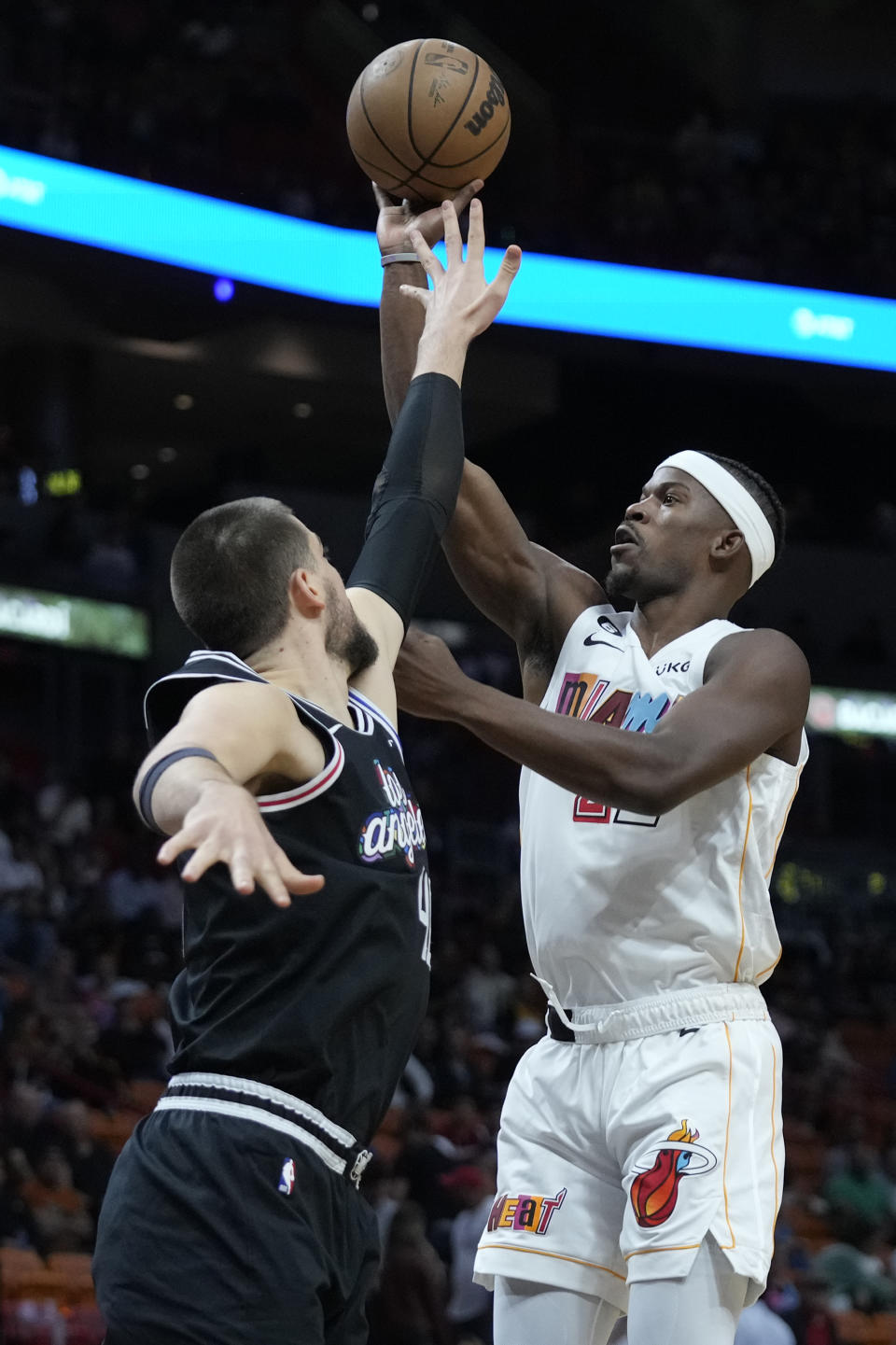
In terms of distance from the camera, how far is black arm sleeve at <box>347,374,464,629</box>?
3279 millimetres

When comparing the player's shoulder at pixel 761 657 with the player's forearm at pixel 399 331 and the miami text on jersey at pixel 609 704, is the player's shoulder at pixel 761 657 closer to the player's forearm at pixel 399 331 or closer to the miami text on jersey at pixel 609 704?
the miami text on jersey at pixel 609 704

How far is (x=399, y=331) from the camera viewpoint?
4.08m

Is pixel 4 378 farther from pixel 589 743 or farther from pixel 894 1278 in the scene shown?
pixel 589 743

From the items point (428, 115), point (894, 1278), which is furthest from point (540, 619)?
point (894, 1278)

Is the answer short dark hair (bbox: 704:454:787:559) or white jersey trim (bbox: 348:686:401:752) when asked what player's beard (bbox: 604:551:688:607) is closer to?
short dark hair (bbox: 704:454:787:559)

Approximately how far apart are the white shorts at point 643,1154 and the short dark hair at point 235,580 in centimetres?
146

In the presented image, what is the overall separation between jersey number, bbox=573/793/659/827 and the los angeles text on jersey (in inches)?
39.6

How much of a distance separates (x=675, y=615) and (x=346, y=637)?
145cm

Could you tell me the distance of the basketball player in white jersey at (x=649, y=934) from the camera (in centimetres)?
347

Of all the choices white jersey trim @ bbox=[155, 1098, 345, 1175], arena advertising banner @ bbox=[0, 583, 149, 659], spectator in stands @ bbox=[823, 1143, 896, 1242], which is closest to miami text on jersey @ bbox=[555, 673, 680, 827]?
white jersey trim @ bbox=[155, 1098, 345, 1175]

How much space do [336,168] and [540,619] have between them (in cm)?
1336

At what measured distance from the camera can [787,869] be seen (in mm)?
19188

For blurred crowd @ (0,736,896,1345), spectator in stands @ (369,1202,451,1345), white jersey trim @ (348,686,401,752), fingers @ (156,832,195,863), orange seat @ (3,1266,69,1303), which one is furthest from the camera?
blurred crowd @ (0,736,896,1345)

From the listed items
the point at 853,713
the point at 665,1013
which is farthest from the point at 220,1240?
the point at 853,713
